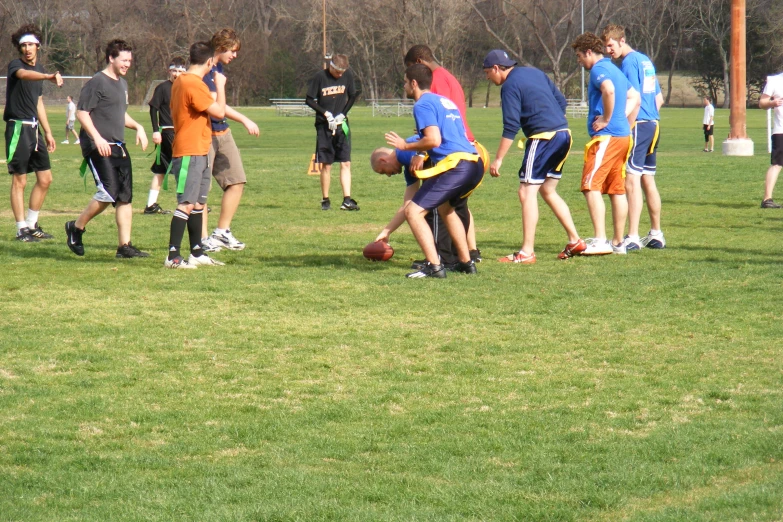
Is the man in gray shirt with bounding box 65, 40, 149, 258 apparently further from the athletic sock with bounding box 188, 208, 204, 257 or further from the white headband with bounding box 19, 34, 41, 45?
the white headband with bounding box 19, 34, 41, 45

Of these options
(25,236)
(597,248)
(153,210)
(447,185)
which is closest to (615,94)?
(597,248)

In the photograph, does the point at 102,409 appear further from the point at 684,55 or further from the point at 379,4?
the point at 684,55

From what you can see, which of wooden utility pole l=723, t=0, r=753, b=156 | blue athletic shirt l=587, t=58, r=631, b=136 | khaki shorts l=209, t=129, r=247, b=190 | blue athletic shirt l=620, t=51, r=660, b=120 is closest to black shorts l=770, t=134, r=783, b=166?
blue athletic shirt l=620, t=51, r=660, b=120

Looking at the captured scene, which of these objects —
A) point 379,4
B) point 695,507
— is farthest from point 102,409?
point 379,4

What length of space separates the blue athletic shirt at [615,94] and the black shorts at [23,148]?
5770mm

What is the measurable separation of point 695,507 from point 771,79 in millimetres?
9955

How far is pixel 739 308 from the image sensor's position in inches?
281

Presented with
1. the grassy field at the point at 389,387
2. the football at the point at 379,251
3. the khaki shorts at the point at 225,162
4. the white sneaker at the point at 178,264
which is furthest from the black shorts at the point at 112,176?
the football at the point at 379,251

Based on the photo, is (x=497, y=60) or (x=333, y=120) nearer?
(x=497, y=60)

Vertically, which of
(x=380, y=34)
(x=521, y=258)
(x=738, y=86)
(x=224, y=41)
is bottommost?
(x=521, y=258)

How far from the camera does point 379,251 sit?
927 cm

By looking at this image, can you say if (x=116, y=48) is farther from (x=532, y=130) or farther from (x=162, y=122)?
(x=532, y=130)

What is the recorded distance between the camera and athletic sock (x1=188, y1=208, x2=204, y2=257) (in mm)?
9016

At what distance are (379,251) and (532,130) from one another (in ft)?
5.88
